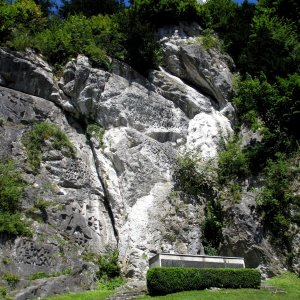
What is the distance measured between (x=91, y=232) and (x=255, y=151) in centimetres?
861

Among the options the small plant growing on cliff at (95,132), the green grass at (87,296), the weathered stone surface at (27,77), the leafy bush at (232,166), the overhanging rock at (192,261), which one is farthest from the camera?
the weathered stone surface at (27,77)

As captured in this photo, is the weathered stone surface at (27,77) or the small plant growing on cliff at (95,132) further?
the weathered stone surface at (27,77)

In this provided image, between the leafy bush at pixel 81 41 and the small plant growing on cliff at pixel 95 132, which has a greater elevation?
the leafy bush at pixel 81 41

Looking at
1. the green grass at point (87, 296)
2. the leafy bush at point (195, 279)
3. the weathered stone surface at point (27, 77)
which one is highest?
the weathered stone surface at point (27, 77)

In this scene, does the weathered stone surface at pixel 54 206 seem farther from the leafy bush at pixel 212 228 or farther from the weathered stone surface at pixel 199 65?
the weathered stone surface at pixel 199 65

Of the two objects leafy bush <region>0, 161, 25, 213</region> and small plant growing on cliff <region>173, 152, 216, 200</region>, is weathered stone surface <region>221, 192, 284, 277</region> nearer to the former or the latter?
small plant growing on cliff <region>173, 152, 216, 200</region>

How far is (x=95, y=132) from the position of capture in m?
21.8

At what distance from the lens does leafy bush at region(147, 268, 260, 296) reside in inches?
575

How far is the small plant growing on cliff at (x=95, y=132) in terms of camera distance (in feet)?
70.8

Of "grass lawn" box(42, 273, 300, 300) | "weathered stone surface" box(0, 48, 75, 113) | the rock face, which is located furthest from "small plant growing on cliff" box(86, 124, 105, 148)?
"grass lawn" box(42, 273, 300, 300)

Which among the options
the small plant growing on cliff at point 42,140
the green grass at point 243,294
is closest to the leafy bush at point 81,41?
the small plant growing on cliff at point 42,140

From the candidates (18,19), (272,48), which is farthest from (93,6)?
(272,48)

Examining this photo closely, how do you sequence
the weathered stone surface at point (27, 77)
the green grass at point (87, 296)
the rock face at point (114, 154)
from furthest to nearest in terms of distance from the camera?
the weathered stone surface at point (27, 77) < the rock face at point (114, 154) < the green grass at point (87, 296)

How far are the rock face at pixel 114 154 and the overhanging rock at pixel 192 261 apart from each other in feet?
5.69
